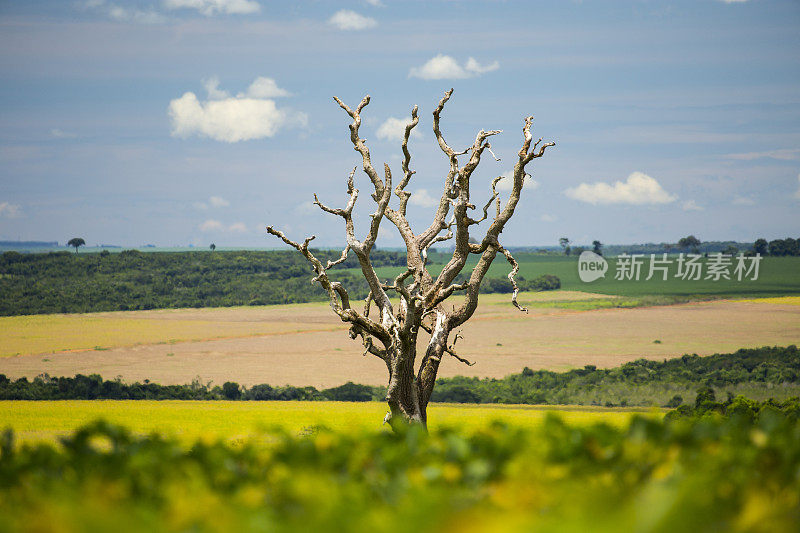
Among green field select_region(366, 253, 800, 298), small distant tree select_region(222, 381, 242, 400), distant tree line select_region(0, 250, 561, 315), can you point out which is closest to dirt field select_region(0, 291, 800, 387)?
small distant tree select_region(222, 381, 242, 400)

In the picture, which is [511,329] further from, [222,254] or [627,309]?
[222,254]

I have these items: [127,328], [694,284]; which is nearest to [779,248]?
[694,284]

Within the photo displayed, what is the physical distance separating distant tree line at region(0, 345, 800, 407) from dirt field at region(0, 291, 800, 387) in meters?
3.13

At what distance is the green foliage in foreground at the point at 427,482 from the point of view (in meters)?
2.78

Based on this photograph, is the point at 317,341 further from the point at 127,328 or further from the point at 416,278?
the point at 416,278

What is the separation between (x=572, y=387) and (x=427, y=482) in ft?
121

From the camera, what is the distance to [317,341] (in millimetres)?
57469

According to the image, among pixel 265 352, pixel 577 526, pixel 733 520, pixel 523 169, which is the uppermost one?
pixel 523 169

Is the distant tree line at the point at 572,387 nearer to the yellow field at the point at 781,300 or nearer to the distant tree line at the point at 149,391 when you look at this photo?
the distant tree line at the point at 149,391

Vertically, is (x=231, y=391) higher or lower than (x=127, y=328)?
lower

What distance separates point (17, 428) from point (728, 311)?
200 feet

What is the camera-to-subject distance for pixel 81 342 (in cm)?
5256

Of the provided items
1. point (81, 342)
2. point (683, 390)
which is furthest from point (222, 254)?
point (683, 390)

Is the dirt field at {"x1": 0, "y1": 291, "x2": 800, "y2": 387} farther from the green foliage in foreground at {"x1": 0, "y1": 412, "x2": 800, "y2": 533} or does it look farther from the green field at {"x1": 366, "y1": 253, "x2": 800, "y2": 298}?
the green foliage in foreground at {"x1": 0, "y1": 412, "x2": 800, "y2": 533}
